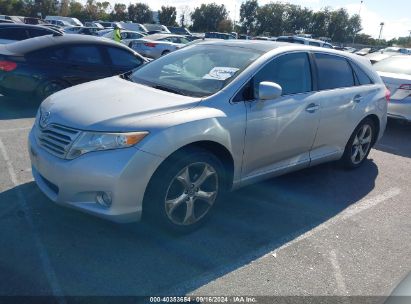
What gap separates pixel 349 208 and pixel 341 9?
82.7 meters

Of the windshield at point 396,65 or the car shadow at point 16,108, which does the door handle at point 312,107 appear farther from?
the car shadow at point 16,108

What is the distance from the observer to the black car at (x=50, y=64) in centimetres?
694

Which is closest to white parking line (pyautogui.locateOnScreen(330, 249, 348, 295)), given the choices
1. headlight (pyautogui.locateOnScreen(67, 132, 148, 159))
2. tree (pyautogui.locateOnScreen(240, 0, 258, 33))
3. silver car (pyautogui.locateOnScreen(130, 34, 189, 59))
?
headlight (pyautogui.locateOnScreen(67, 132, 148, 159))

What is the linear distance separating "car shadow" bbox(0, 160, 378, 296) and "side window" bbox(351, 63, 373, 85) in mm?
1648

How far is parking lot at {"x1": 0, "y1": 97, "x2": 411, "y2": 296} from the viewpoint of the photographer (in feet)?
9.07

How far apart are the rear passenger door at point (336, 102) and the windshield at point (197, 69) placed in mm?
995

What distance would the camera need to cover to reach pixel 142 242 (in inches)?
127

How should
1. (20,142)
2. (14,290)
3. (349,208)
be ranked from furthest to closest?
1. (20,142)
2. (349,208)
3. (14,290)

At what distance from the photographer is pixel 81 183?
2855 mm

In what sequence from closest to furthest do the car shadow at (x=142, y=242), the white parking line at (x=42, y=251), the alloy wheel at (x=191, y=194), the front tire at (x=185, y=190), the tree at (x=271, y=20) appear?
the white parking line at (x=42, y=251) < the car shadow at (x=142, y=242) < the front tire at (x=185, y=190) < the alloy wheel at (x=191, y=194) < the tree at (x=271, y=20)

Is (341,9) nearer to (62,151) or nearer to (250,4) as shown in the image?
(250,4)

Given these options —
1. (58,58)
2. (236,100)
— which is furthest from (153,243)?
(58,58)

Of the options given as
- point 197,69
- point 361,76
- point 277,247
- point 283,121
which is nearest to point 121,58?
point 197,69

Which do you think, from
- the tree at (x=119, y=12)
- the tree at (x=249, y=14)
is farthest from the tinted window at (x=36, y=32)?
the tree at (x=249, y=14)
